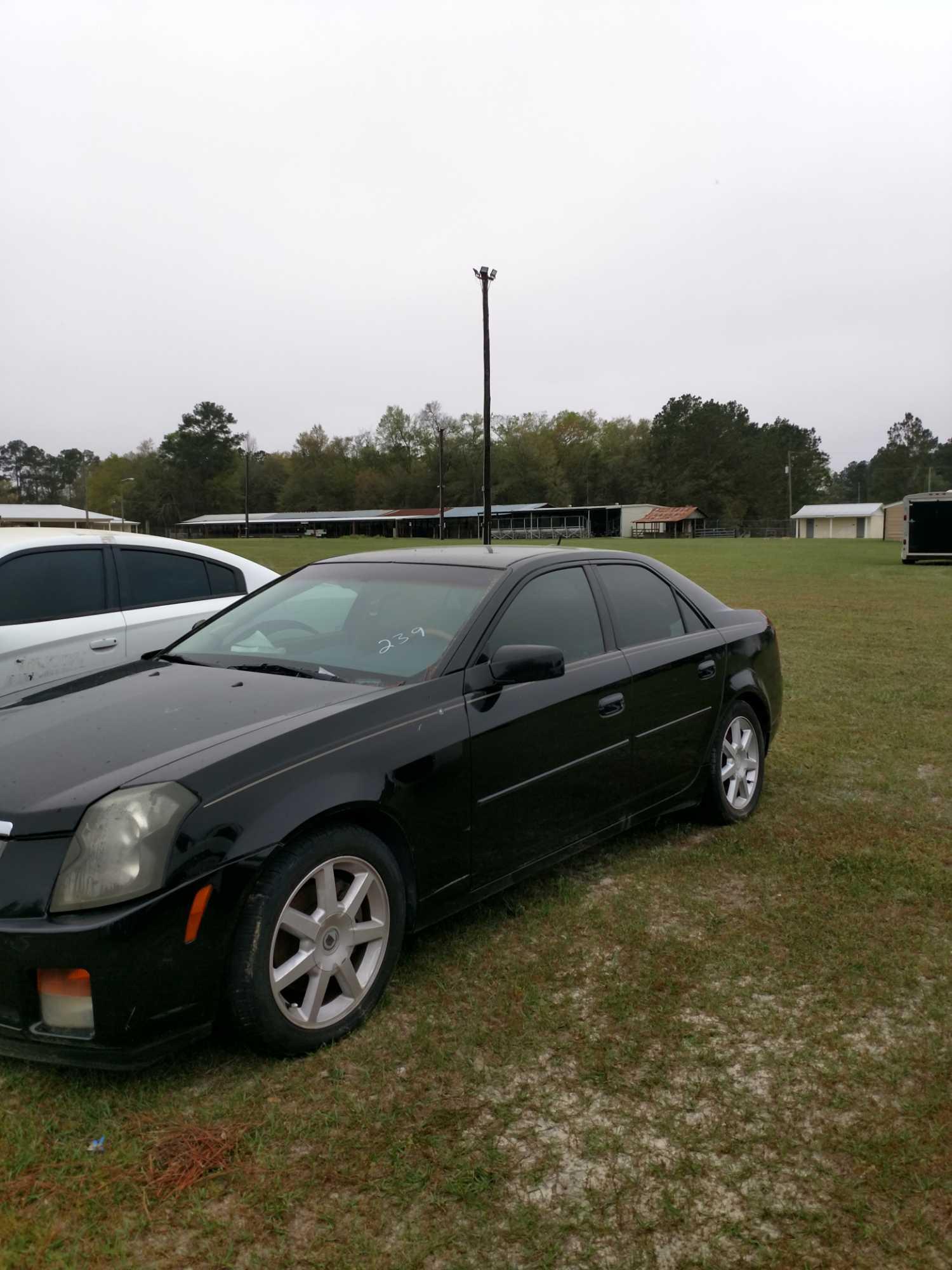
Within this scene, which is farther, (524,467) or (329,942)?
(524,467)

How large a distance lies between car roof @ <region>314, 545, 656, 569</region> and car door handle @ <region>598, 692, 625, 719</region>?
0.65 m

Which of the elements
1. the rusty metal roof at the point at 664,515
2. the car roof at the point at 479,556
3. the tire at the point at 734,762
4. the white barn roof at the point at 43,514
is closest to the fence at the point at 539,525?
the rusty metal roof at the point at 664,515

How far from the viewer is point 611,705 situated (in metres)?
4.20

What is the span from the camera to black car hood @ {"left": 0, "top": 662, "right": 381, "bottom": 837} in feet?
9.12

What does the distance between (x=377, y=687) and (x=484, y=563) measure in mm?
968

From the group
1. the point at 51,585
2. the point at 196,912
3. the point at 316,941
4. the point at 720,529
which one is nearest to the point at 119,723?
the point at 196,912

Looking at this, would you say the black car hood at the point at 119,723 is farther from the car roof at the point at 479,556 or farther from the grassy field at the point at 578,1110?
the car roof at the point at 479,556

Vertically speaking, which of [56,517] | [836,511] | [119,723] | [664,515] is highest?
[56,517]

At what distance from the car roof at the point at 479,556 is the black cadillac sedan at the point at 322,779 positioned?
3 cm

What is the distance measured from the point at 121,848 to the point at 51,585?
11.4 ft

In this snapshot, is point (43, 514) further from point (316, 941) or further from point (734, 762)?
point (316, 941)

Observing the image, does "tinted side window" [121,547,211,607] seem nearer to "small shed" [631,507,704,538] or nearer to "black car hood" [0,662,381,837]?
"black car hood" [0,662,381,837]

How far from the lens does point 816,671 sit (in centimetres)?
1032

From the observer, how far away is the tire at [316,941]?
9.15 feet
